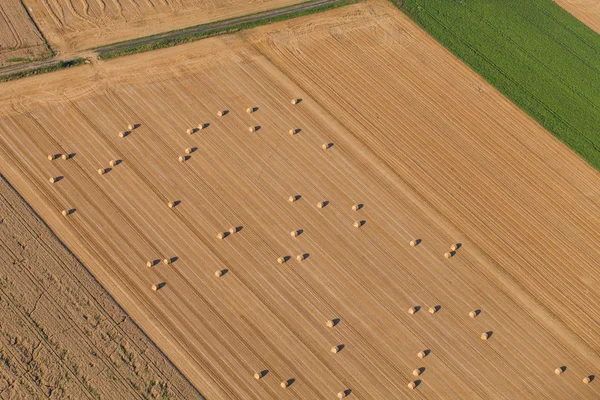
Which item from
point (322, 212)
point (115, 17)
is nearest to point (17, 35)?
point (115, 17)

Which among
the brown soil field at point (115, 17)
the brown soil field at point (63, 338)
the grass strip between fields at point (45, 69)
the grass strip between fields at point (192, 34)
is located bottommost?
the brown soil field at point (63, 338)

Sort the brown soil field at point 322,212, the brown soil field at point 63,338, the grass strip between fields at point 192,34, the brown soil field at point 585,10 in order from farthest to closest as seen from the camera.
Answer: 1. the brown soil field at point 585,10
2. the grass strip between fields at point 192,34
3. the brown soil field at point 322,212
4. the brown soil field at point 63,338

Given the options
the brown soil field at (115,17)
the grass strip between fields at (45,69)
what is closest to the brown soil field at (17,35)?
the brown soil field at (115,17)

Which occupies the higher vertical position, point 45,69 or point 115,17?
point 115,17

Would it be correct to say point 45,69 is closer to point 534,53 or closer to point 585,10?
point 534,53

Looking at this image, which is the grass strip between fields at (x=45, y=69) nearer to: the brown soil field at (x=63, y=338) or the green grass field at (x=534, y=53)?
the brown soil field at (x=63, y=338)

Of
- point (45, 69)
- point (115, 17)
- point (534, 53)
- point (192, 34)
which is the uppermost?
point (115, 17)

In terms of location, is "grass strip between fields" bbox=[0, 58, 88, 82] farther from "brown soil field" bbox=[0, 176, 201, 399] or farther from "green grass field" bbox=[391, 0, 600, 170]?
"green grass field" bbox=[391, 0, 600, 170]
